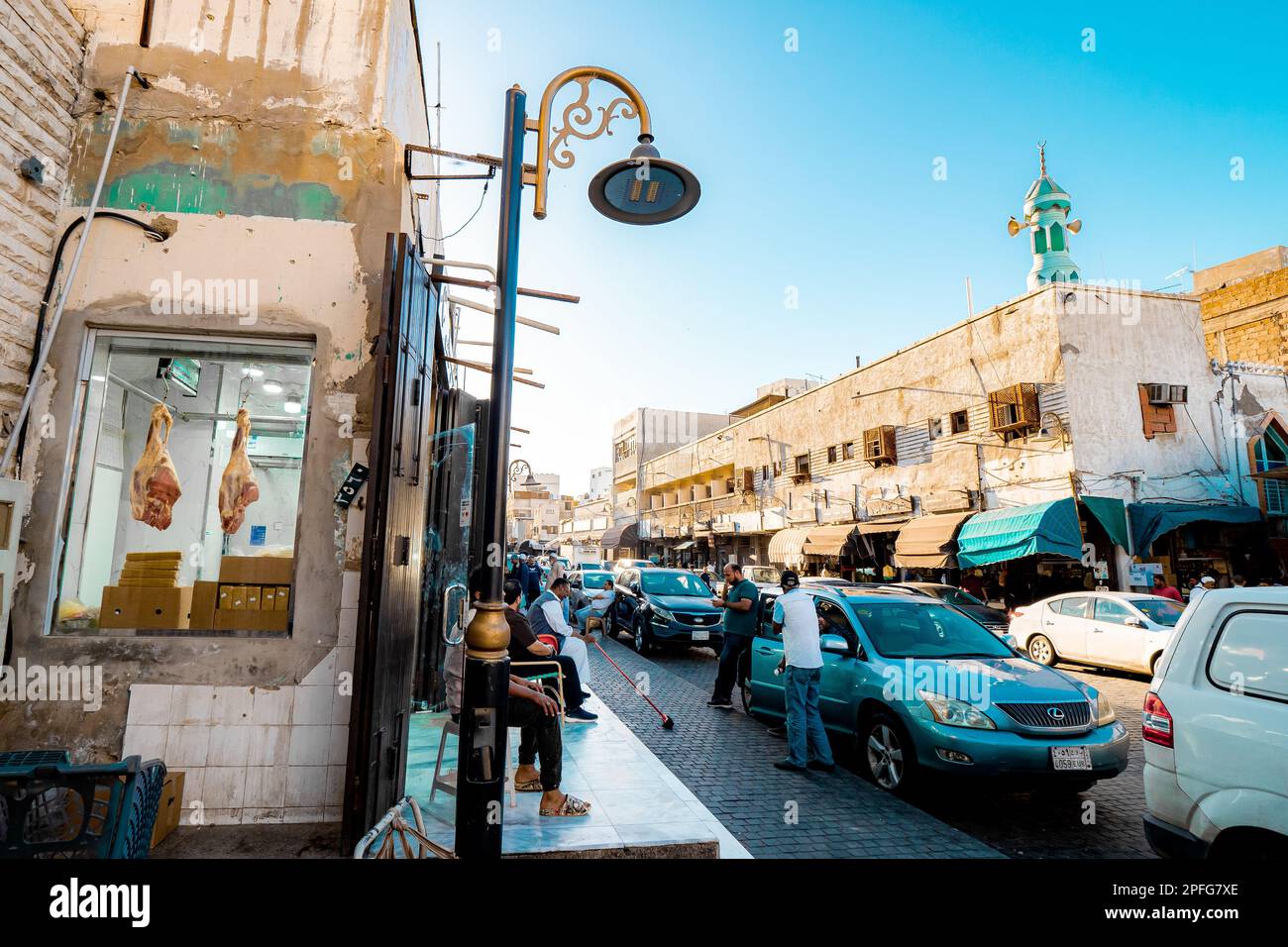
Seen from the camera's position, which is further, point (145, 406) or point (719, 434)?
point (719, 434)

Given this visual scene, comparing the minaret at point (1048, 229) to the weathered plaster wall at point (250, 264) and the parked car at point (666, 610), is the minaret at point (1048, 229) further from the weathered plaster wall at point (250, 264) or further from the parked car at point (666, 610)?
the weathered plaster wall at point (250, 264)

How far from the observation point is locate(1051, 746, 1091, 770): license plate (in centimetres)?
510

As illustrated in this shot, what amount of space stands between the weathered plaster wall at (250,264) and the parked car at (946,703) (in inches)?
182

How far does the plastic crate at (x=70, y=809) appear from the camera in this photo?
8.86 feet

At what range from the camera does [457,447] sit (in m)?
8.80

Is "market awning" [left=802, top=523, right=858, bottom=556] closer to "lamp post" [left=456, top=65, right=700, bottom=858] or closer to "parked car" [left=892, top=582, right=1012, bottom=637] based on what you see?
"parked car" [left=892, top=582, right=1012, bottom=637]

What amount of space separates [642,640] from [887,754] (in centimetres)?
859

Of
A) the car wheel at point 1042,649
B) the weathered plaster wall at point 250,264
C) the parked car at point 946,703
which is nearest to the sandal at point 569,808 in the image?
the weathered plaster wall at point 250,264

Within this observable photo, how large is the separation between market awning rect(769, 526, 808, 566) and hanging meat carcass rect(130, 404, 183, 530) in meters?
23.5
